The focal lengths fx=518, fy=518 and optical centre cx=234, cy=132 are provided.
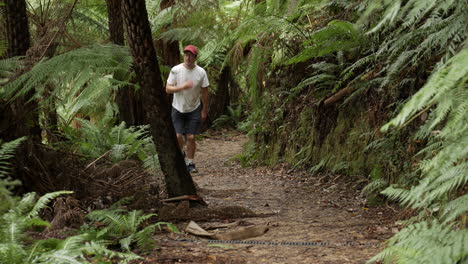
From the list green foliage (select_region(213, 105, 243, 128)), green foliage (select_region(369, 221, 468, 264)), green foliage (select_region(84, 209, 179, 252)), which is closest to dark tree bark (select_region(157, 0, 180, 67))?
green foliage (select_region(213, 105, 243, 128))

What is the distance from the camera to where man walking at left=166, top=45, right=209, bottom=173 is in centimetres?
689

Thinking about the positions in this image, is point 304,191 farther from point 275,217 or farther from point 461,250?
point 461,250

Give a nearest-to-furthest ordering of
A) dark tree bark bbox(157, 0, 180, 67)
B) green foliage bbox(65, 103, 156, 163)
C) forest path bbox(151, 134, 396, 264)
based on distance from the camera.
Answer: forest path bbox(151, 134, 396, 264)
green foliage bbox(65, 103, 156, 163)
dark tree bark bbox(157, 0, 180, 67)

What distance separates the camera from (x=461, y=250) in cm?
199

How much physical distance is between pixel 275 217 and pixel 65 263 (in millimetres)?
2329

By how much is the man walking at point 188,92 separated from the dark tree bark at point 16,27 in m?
2.47

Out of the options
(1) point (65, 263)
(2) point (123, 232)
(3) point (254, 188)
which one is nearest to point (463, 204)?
(1) point (65, 263)

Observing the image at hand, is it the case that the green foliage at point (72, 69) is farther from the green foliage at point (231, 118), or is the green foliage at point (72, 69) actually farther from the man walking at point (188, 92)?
the green foliage at point (231, 118)

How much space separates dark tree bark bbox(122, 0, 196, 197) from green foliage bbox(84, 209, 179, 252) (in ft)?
2.95

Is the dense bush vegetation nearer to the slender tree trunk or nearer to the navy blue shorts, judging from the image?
the slender tree trunk

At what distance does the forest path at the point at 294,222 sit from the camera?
3.19m

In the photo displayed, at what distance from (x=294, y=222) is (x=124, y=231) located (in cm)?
144

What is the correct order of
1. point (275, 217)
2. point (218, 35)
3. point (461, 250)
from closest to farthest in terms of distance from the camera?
point (461, 250), point (275, 217), point (218, 35)

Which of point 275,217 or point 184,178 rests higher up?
point 184,178
